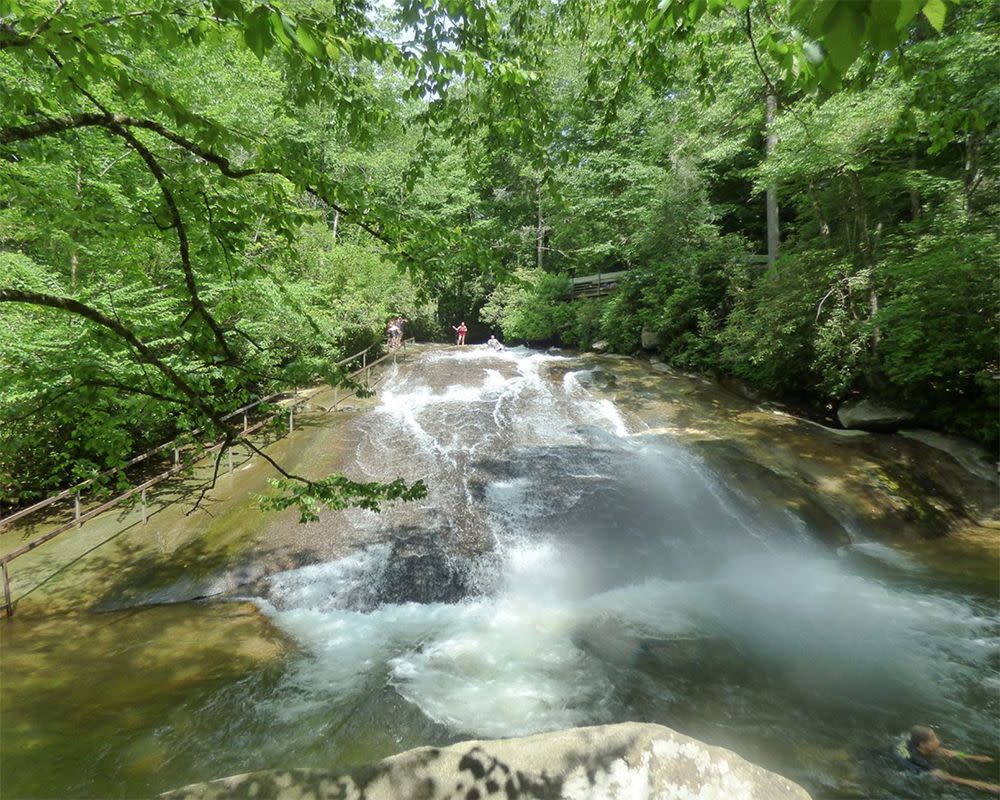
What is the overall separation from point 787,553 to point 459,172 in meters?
23.3

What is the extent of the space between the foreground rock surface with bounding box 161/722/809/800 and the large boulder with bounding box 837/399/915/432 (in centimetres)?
1074

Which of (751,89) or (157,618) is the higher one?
(751,89)

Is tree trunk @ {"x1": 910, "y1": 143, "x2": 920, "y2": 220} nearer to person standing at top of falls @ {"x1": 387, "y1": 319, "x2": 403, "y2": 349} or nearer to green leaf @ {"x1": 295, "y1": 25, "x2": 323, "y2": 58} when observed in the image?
green leaf @ {"x1": 295, "y1": 25, "x2": 323, "y2": 58}

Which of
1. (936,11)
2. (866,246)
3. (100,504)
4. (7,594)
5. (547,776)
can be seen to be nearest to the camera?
(936,11)

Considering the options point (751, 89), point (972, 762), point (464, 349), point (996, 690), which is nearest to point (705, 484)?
point (996, 690)

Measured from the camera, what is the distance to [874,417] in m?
11.1

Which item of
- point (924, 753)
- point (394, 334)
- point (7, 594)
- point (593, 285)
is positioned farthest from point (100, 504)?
point (593, 285)

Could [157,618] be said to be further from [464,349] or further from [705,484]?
[464,349]

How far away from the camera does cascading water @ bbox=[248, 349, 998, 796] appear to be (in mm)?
4664

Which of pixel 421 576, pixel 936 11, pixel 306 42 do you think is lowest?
pixel 421 576

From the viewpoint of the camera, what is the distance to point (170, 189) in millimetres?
3119

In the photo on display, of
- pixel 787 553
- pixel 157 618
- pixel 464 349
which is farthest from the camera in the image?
pixel 464 349

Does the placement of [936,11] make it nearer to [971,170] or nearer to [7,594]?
[7,594]

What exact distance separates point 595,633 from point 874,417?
8.97 metres
